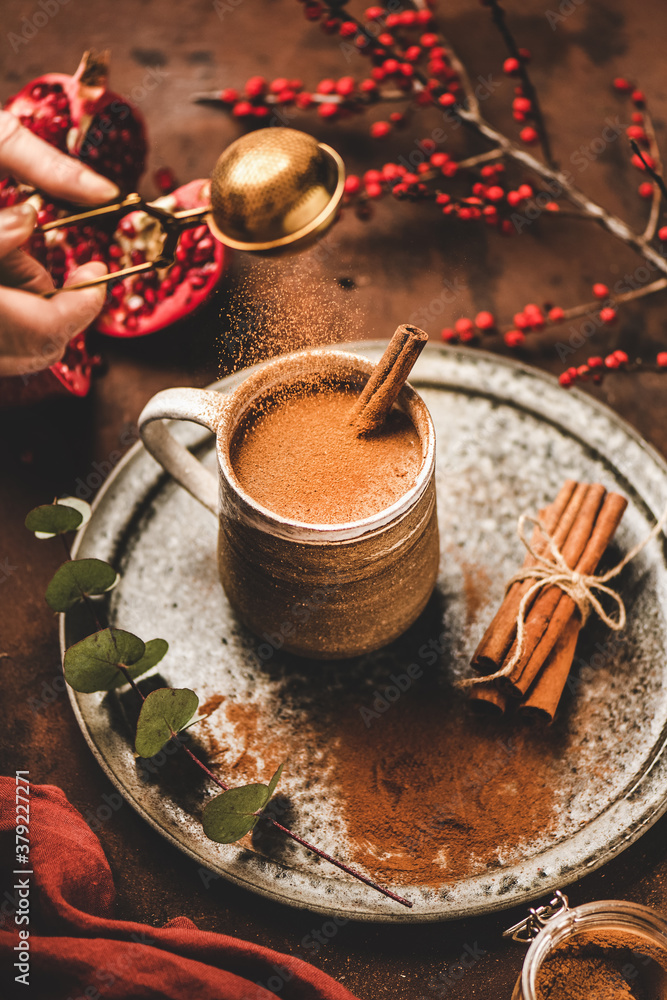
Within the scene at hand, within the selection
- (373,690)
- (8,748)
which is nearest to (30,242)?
(8,748)

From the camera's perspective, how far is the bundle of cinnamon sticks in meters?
0.77

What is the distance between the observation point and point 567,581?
0.82 m

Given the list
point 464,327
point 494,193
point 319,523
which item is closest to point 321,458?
point 319,523

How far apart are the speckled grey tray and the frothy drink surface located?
0.22 m

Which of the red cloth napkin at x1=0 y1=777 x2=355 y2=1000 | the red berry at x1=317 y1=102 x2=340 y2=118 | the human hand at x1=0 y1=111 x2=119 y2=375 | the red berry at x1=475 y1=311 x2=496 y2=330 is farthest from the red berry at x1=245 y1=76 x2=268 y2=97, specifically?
the red cloth napkin at x1=0 y1=777 x2=355 y2=1000

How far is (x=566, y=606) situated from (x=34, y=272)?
735mm

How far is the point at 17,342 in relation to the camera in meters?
0.93

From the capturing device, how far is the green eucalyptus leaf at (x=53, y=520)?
0.84 metres

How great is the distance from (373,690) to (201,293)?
1.95 feet

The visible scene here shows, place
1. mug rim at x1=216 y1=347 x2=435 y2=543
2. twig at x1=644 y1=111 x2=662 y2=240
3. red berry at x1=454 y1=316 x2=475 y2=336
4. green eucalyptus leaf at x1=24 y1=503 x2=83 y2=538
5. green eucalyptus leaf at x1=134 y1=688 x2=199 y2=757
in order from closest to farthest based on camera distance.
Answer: mug rim at x1=216 y1=347 x2=435 y2=543
green eucalyptus leaf at x1=134 y1=688 x2=199 y2=757
green eucalyptus leaf at x1=24 y1=503 x2=83 y2=538
red berry at x1=454 y1=316 x2=475 y2=336
twig at x1=644 y1=111 x2=662 y2=240

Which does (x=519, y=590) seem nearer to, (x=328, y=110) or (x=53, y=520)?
(x=53, y=520)

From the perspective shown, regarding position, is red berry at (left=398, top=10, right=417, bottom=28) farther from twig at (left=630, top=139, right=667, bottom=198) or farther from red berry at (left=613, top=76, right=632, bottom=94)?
twig at (left=630, top=139, right=667, bottom=198)

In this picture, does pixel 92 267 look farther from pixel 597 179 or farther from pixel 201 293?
pixel 597 179

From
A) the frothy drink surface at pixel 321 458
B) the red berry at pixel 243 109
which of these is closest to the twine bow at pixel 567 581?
the frothy drink surface at pixel 321 458
